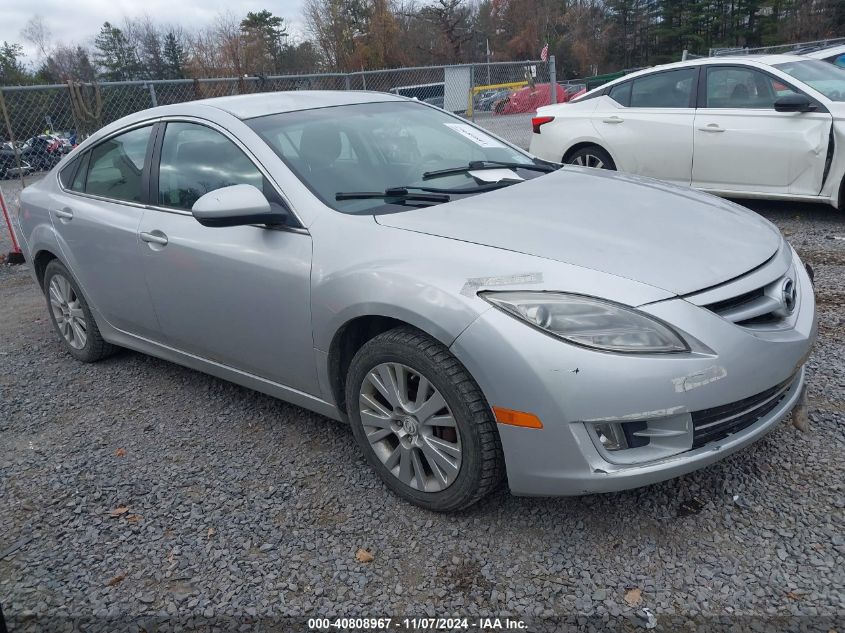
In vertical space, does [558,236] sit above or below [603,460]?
above

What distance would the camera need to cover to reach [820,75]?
6.53 meters

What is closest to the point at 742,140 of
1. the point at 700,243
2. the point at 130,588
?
the point at 700,243

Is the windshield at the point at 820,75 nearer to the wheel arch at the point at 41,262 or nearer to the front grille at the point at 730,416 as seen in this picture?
the front grille at the point at 730,416

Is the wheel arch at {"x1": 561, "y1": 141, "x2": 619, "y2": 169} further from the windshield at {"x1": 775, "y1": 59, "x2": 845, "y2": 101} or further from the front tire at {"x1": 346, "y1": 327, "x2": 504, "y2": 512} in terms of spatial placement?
the front tire at {"x1": 346, "y1": 327, "x2": 504, "y2": 512}

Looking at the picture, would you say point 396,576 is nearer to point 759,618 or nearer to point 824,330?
point 759,618

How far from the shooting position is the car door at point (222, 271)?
2.98 meters

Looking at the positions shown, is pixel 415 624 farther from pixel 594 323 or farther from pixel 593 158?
pixel 593 158

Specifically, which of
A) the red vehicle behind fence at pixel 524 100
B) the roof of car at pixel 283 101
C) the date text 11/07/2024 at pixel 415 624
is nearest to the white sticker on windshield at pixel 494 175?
the roof of car at pixel 283 101

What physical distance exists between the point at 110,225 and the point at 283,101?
3.97ft

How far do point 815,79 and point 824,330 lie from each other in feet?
11.6

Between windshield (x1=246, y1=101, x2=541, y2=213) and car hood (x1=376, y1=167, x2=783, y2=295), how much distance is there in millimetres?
255

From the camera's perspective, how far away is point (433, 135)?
146 inches

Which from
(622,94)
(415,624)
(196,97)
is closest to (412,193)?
(415,624)

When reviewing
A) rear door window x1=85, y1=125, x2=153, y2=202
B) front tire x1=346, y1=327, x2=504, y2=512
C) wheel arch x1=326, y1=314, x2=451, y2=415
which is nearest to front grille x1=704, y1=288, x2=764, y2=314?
front tire x1=346, y1=327, x2=504, y2=512
